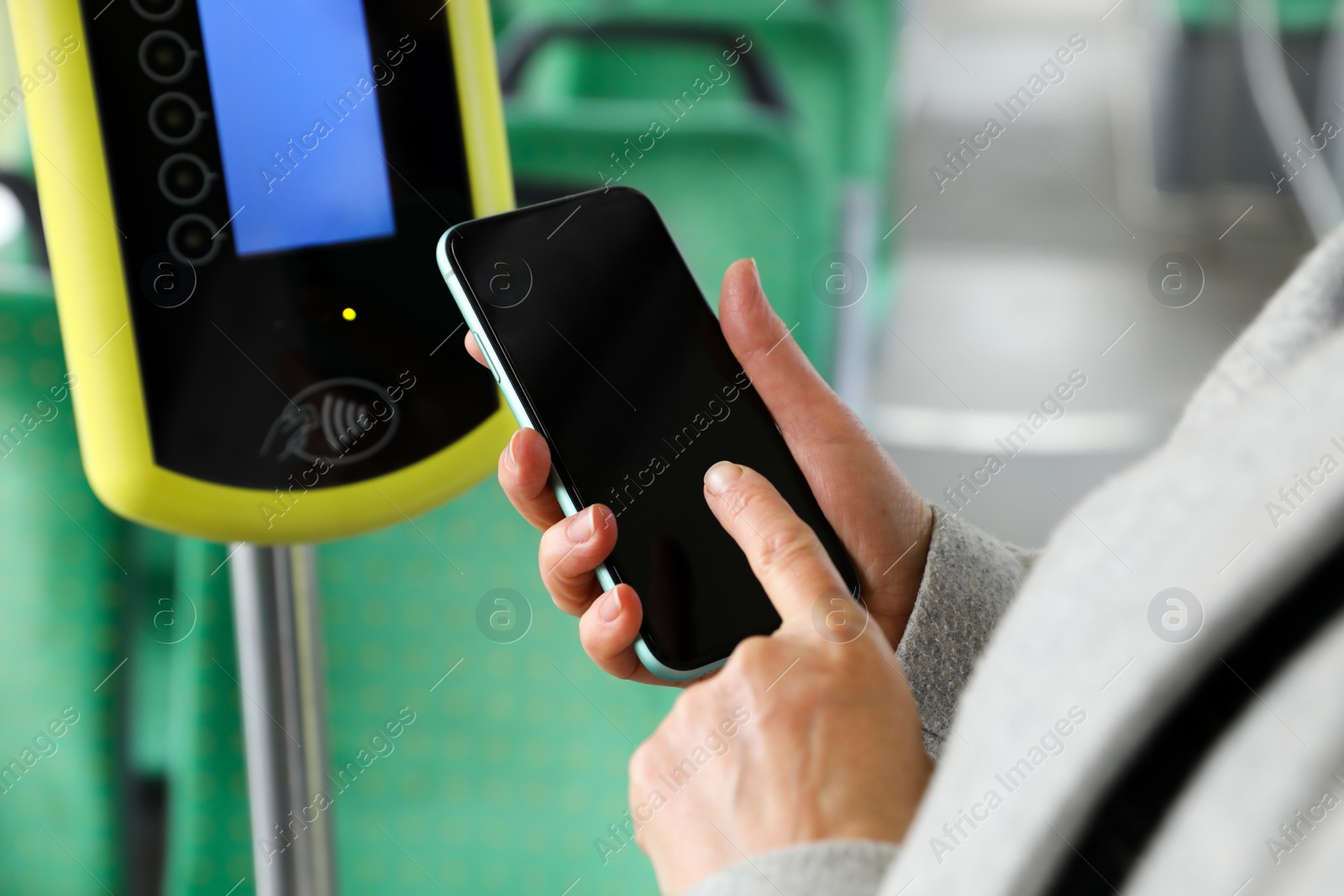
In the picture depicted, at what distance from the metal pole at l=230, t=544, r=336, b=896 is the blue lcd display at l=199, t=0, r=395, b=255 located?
7.7 inches

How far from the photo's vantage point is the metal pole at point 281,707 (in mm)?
613

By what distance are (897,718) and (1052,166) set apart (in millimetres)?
3511

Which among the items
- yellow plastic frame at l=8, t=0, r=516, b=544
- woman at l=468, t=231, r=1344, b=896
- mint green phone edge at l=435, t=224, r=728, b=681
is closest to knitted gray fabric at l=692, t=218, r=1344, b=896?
woman at l=468, t=231, r=1344, b=896

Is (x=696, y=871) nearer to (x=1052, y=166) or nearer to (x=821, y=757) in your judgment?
(x=821, y=757)

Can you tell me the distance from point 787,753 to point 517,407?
0.94ft

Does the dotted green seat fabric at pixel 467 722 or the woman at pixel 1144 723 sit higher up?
the woman at pixel 1144 723

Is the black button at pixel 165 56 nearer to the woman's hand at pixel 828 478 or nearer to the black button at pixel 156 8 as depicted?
the black button at pixel 156 8

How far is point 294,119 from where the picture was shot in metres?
0.55

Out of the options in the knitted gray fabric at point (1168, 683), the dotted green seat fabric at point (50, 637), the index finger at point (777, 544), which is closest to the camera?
the knitted gray fabric at point (1168, 683)

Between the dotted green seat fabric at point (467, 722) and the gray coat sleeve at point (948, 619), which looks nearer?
the gray coat sleeve at point (948, 619)

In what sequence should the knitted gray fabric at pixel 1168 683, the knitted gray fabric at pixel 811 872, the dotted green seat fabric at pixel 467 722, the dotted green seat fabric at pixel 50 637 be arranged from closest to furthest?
the knitted gray fabric at pixel 1168 683 < the knitted gray fabric at pixel 811 872 < the dotted green seat fabric at pixel 50 637 < the dotted green seat fabric at pixel 467 722

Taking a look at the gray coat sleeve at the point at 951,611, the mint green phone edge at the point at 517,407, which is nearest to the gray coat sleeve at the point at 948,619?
the gray coat sleeve at the point at 951,611

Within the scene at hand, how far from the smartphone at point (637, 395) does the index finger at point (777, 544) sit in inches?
2.4

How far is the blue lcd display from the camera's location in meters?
0.53
